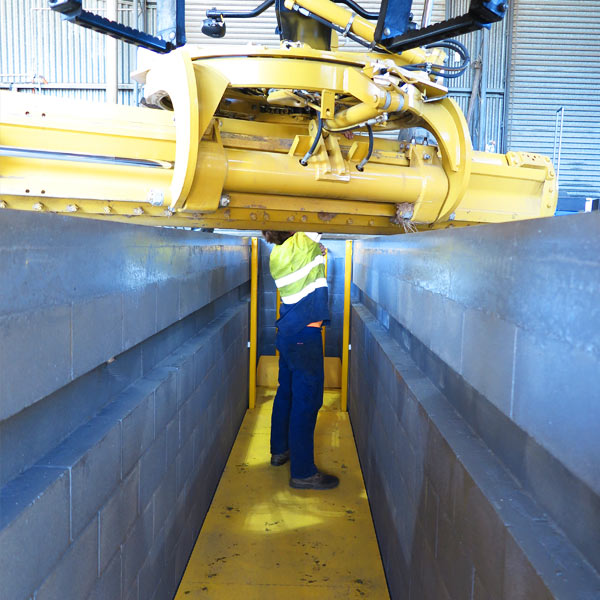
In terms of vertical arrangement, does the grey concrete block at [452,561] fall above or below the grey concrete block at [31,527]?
below

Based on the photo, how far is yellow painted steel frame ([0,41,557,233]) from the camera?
2926mm

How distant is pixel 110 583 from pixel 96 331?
0.89 m

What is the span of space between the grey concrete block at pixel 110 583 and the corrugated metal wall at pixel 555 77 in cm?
993

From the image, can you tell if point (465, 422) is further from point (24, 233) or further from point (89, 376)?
point (24, 233)

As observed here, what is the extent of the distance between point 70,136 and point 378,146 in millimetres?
1915

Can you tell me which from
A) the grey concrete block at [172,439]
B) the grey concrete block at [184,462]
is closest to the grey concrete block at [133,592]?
the grey concrete block at [172,439]

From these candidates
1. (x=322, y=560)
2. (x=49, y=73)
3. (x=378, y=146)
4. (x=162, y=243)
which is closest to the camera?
(x=162, y=243)

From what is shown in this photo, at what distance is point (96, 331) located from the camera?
175 cm

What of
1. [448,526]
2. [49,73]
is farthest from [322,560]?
[49,73]

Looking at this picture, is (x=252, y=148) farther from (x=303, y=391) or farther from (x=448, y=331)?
(x=303, y=391)

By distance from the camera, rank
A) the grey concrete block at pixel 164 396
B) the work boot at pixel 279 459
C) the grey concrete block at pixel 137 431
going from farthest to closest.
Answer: the work boot at pixel 279 459 < the grey concrete block at pixel 164 396 < the grey concrete block at pixel 137 431

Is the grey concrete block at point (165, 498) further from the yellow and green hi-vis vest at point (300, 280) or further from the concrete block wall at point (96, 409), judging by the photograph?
the yellow and green hi-vis vest at point (300, 280)

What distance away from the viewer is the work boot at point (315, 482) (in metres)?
4.25

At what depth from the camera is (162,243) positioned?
2.58m
